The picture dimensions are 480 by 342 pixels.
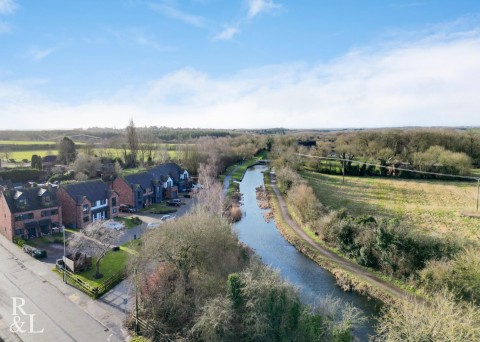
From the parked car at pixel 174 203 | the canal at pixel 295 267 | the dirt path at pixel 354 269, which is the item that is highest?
the parked car at pixel 174 203

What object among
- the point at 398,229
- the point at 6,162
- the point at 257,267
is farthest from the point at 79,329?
the point at 6,162

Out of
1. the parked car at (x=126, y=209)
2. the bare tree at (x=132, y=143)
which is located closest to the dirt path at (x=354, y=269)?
the parked car at (x=126, y=209)

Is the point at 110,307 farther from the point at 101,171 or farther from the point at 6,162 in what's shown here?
the point at 6,162

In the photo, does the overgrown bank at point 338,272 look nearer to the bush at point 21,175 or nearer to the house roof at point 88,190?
the house roof at point 88,190

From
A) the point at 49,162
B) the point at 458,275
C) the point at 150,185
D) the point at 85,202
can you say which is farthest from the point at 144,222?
the point at 49,162

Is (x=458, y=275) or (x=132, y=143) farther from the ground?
(x=132, y=143)

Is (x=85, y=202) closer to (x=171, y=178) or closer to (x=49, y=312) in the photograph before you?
(x=171, y=178)
